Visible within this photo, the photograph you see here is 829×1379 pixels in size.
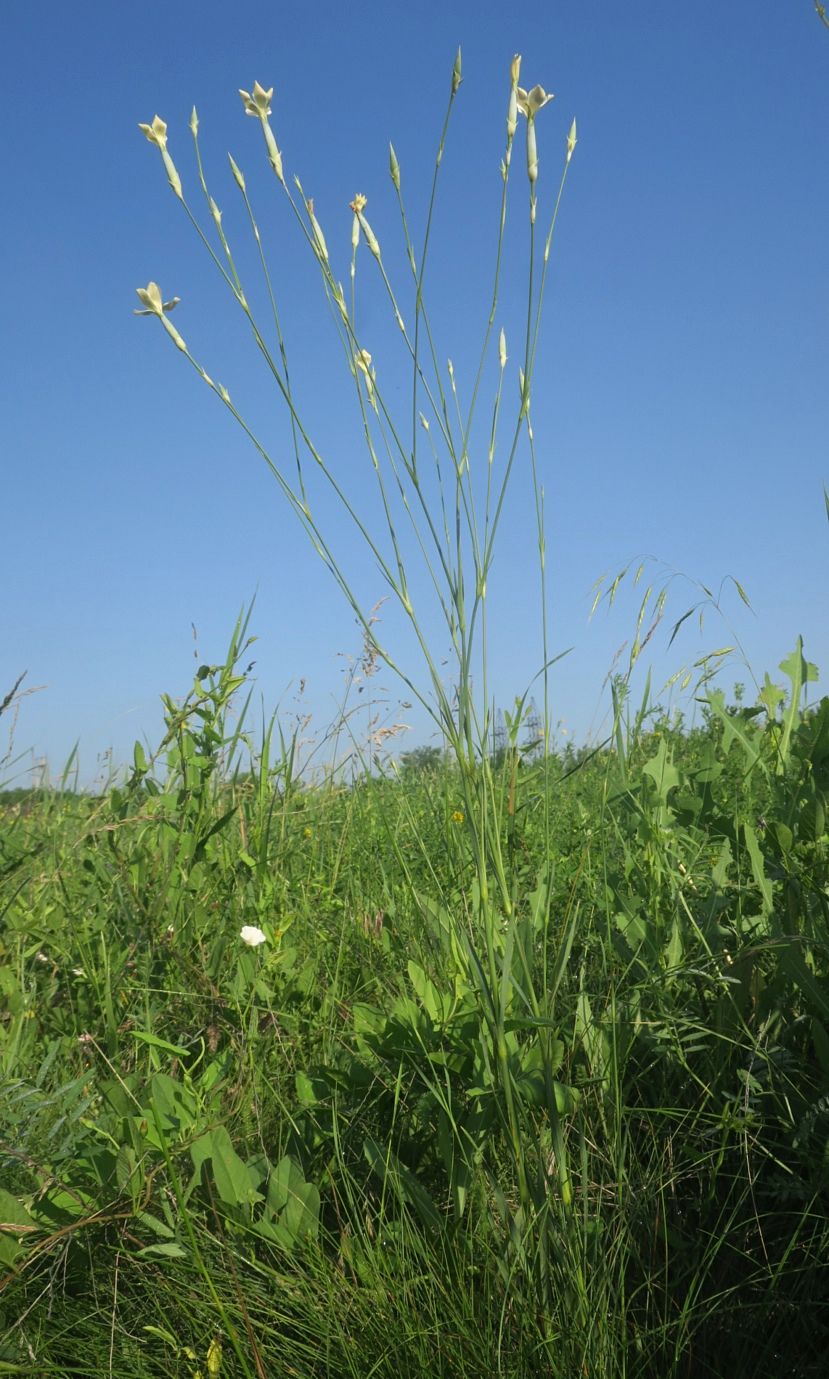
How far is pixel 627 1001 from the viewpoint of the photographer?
1.63 meters

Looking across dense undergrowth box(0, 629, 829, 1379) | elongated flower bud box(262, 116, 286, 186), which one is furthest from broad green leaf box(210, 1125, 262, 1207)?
elongated flower bud box(262, 116, 286, 186)

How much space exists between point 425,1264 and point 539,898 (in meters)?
0.53

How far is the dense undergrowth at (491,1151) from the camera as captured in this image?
4.04 ft

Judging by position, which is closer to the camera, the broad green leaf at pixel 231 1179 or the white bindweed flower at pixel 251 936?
the broad green leaf at pixel 231 1179

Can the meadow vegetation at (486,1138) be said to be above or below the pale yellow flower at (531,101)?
Answer: below

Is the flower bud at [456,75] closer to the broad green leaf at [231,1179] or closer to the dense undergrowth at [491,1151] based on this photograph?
the dense undergrowth at [491,1151]

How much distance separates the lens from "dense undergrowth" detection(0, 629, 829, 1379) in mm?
1230

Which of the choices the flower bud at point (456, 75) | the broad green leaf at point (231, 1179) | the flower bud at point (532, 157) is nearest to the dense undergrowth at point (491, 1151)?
the broad green leaf at point (231, 1179)

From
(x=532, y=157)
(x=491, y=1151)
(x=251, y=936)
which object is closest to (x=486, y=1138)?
(x=491, y=1151)

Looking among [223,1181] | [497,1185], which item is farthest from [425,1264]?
[223,1181]

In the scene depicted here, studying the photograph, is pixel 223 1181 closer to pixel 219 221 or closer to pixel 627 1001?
pixel 627 1001

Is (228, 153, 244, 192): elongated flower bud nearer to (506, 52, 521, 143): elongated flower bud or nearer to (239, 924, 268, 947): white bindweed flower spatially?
(506, 52, 521, 143): elongated flower bud

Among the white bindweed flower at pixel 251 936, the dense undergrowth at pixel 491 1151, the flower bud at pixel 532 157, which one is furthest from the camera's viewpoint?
the white bindweed flower at pixel 251 936

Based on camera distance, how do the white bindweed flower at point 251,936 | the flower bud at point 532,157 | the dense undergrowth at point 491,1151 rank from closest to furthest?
the dense undergrowth at point 491,1151 < the flower bud at point 532,157 < the white bindweed flower at point 251,936
